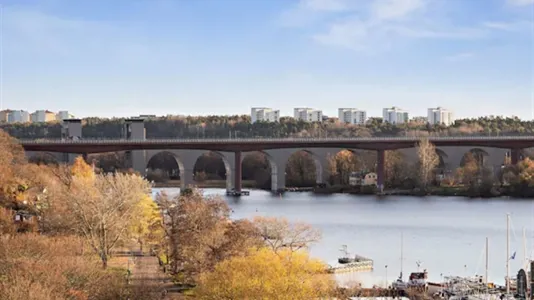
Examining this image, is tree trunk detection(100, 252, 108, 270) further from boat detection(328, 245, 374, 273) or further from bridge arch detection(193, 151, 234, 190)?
bridge arch detection(193, 151, 234, 190)

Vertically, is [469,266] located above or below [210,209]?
below

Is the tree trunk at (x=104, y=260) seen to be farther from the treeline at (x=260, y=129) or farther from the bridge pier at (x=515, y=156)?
the treeline at (x=260, y=129)

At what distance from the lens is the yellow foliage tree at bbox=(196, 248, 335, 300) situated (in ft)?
43.1

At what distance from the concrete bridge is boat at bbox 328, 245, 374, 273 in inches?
920

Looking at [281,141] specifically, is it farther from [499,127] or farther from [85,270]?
[85,270]

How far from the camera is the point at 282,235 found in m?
19.8

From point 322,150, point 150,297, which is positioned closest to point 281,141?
point 322,150

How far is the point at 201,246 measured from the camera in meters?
17.3

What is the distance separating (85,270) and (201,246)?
3.53 m

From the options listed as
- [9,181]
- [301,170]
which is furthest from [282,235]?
[301,170]

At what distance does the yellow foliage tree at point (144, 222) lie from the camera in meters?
20.4

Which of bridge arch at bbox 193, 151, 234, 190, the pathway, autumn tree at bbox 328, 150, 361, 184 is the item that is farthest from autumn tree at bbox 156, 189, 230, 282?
bridge arch at bbox 193, 151, 234, 190

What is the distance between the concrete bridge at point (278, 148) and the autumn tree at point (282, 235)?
22493mm

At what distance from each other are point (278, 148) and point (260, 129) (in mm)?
21236
